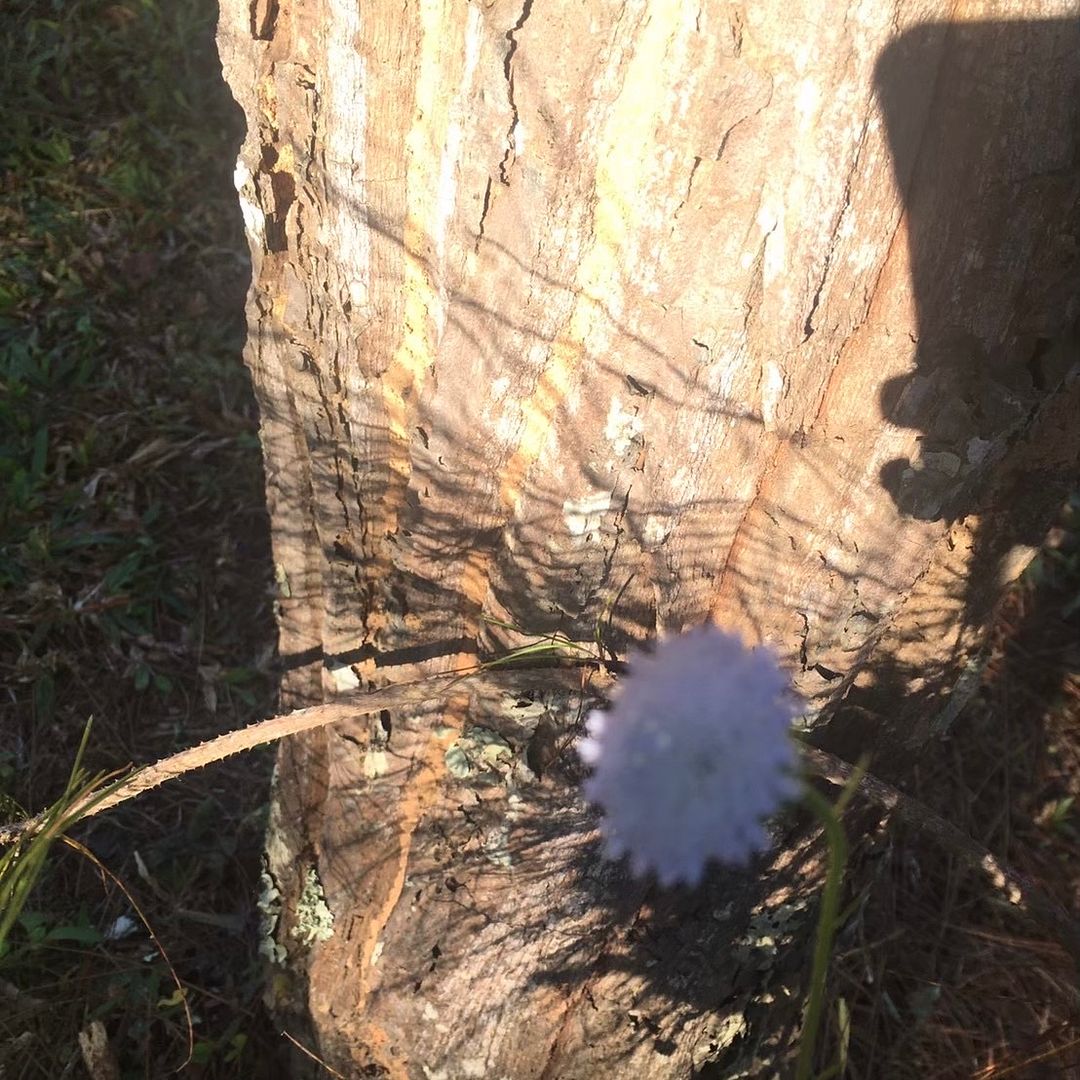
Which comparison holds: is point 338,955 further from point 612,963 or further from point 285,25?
point 285,25

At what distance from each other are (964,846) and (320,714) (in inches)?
34.9

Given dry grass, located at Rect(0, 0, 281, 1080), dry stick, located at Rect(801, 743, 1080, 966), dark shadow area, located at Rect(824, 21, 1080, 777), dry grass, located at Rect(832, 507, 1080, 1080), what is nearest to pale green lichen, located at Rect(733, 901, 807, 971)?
dry grass, located at Rect(832, 507, 1080, 1080)

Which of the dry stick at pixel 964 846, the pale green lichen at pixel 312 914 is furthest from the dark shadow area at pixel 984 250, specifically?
the pale green lichen at pixel 312 914

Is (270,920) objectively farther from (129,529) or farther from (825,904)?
(825,904)

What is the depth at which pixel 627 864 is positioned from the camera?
4.41 feet

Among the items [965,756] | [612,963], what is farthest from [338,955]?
[965,756]

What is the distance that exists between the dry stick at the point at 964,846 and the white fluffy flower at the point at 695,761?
0.26m

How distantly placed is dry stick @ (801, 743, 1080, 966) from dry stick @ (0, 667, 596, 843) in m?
0.34

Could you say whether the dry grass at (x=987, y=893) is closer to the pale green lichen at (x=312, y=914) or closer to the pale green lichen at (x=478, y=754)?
the pale green lichen at (x=478, y=754)

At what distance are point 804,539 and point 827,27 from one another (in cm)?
54

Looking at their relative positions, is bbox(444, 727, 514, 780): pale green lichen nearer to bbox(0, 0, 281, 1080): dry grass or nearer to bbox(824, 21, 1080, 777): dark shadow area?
bbox(824, 21, 1080, 777): dark shadow area

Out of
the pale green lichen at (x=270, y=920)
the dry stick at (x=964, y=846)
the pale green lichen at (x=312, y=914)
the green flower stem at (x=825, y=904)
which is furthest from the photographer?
the pale green lichen at (x=270, y=920)

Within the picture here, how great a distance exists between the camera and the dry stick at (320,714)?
4.10 ft

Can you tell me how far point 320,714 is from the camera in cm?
131
